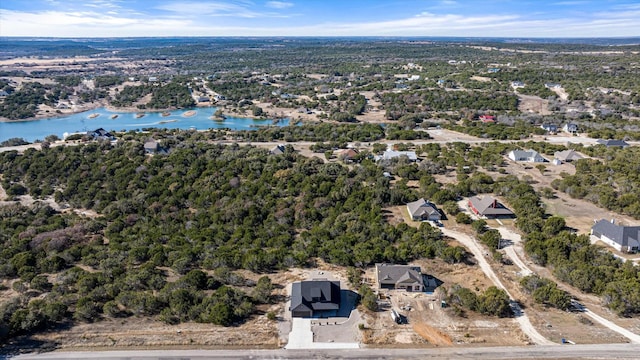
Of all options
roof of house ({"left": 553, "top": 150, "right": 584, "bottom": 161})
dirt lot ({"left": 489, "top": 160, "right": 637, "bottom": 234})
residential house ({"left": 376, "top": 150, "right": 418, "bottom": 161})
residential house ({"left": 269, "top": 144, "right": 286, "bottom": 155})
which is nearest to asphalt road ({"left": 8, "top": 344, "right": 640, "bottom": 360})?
dirt lot ({"left": 489, "top": 160, "right": 637, "bottom": 234})

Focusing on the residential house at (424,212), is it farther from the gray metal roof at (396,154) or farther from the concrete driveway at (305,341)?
the concrete driveway at (305,341)

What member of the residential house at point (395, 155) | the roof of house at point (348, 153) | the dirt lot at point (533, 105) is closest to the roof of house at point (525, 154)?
the residential house at point (395, 155)

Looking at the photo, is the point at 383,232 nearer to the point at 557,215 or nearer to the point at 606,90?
the point at 557,215

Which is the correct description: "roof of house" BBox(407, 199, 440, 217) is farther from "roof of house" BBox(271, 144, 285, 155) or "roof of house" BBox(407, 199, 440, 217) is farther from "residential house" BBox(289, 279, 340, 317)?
"roof of house" BBox(271, 144, 285, 155)

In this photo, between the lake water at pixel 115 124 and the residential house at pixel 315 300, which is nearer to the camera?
the residential house at pixel 315 300

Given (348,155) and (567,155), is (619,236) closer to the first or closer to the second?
(567,155)
